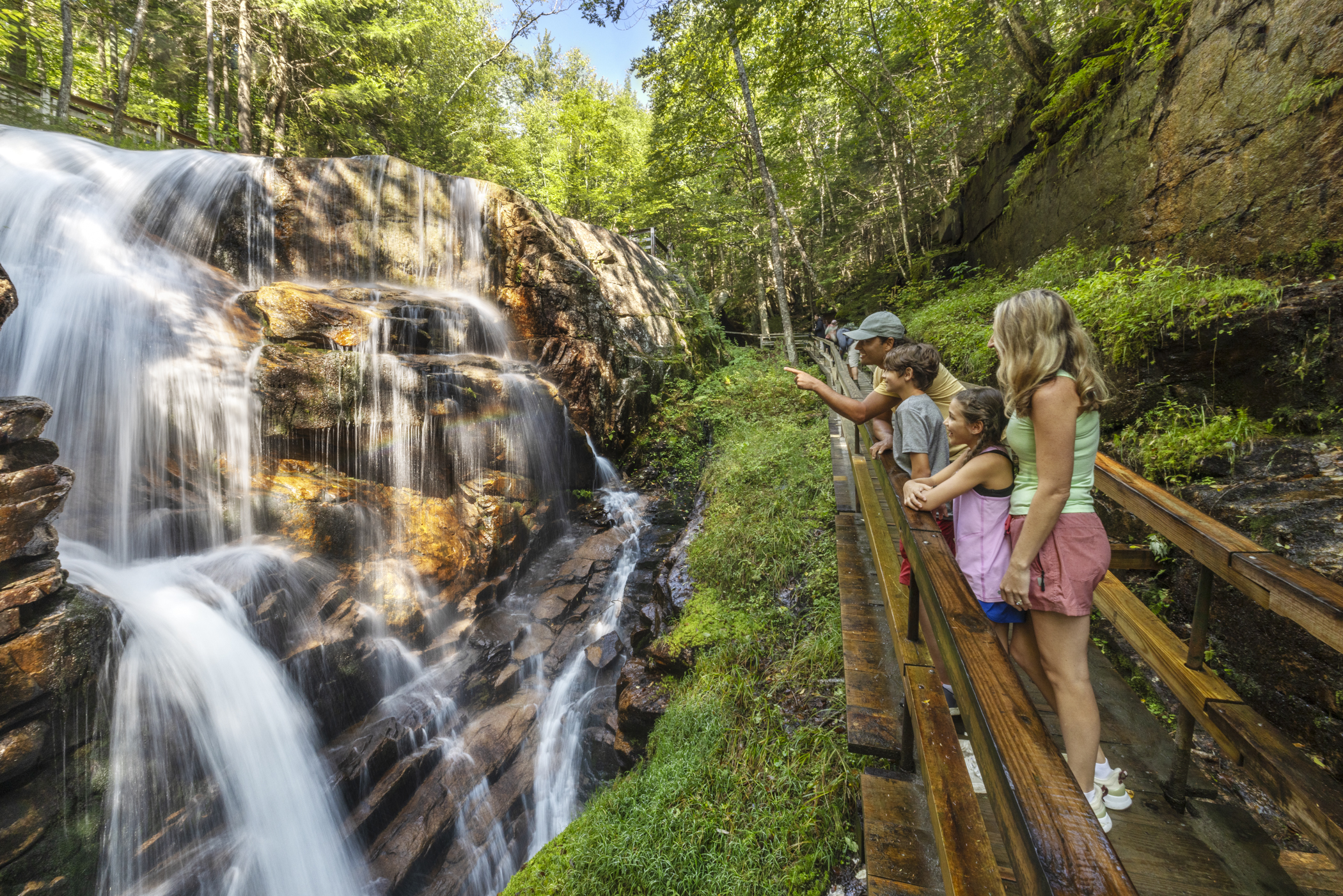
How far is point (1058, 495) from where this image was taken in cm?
177

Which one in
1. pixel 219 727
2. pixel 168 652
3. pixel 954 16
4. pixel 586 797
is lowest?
pixel 586 797

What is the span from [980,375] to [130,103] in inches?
1131

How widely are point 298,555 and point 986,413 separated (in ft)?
23.8

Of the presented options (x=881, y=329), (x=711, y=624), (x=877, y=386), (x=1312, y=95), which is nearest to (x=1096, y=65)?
(x=1312, y=95)

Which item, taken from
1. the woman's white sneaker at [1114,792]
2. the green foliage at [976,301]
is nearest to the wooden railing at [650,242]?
the green foliage at [976,301]

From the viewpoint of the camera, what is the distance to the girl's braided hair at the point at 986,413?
212 centimetres

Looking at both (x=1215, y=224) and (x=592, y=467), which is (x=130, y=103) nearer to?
(x=592, y=467)

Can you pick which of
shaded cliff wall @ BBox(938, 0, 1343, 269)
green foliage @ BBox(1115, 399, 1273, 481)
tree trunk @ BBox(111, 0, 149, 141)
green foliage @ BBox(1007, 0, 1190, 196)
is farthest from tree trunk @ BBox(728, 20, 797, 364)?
tree trunk @ BBox(111, 0, 149, 141)

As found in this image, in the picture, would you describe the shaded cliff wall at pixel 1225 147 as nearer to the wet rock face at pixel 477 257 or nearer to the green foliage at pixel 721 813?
the green foliage at pixel 721 813

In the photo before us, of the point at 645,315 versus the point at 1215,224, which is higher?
the point at 645,315

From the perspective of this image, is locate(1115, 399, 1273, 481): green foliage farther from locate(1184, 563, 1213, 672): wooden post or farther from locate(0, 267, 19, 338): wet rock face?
locate(0, 267, 19, 338): wet rock face

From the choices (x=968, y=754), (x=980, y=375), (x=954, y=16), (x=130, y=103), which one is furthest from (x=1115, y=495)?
(x=130, y=103)

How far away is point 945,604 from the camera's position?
164 centimetres

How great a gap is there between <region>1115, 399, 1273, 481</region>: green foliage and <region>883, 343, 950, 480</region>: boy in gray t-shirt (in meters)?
2.06
